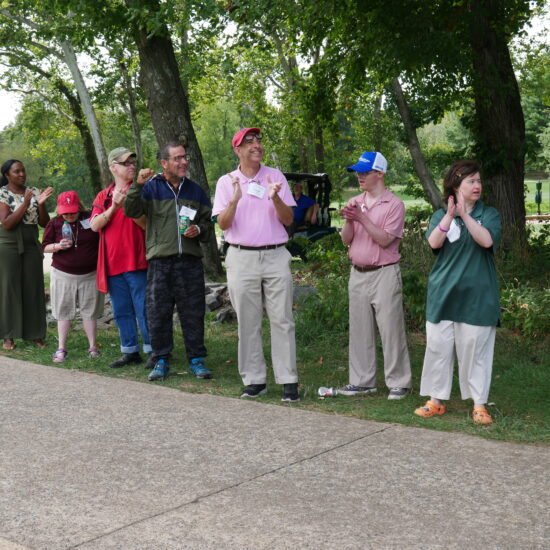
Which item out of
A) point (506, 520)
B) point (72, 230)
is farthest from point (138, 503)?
point (72, 230)

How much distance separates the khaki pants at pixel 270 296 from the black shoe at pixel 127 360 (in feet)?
6.05

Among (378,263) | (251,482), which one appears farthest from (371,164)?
(251,482)

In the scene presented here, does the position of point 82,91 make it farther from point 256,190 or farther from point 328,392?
point 328,392

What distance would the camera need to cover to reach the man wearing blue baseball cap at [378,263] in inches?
248

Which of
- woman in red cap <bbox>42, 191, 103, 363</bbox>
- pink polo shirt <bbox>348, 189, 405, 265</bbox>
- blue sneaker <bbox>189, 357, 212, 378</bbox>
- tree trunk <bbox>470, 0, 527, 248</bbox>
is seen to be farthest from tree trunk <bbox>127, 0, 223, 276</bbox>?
pink polo shirt <bbox>348, 189, 405, 265</bbox>

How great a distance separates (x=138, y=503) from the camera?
4227 millimetres

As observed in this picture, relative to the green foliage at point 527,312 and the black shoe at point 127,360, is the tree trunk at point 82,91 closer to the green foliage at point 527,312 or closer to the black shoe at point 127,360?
the black shoe at point 127,360

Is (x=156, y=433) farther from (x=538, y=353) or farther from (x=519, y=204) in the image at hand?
(x=519, y=204)

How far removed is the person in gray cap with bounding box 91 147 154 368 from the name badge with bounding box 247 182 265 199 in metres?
1.74

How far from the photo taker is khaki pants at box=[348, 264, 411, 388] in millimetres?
6371

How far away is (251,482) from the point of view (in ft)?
14.8

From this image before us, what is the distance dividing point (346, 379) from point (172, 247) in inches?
72.5

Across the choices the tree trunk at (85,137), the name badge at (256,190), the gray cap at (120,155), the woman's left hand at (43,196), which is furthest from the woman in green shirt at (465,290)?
the tree trunk at (85,137)

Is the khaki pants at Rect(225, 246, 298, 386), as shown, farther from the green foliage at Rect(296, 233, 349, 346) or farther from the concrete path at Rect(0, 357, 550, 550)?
the green foliage at Rect(296, 233, 349, 346)
